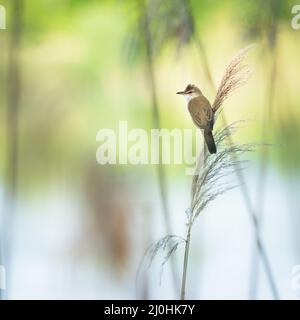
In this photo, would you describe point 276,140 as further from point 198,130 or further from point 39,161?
point 39,161

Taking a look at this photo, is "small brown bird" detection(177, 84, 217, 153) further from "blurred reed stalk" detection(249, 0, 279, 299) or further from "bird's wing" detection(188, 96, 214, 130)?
"blurred reed stalk" detection(249, 0, 279, 299)

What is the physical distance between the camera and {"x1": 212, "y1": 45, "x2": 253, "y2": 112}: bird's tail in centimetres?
155

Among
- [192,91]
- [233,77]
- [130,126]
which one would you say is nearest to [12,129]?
[130,126]

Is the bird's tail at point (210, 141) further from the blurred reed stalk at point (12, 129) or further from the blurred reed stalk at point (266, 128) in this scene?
the blurred reed stalk at point (12, 129)

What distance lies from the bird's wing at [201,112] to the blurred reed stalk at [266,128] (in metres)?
0.16

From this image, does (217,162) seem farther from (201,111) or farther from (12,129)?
(12,129)

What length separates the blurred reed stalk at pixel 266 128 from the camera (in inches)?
61.4

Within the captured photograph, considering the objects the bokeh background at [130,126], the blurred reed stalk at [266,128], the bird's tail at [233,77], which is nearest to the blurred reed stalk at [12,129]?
the bokeh background at [130,126]

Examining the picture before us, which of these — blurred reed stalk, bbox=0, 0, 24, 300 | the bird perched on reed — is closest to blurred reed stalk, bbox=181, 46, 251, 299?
the bird perched on reed

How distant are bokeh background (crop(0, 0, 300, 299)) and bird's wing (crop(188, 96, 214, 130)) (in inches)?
1.3

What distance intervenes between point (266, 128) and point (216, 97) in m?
0.18

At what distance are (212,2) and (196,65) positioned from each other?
0.64 feet

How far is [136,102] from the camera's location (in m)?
1.55

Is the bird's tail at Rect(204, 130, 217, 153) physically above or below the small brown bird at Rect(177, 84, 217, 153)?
below
